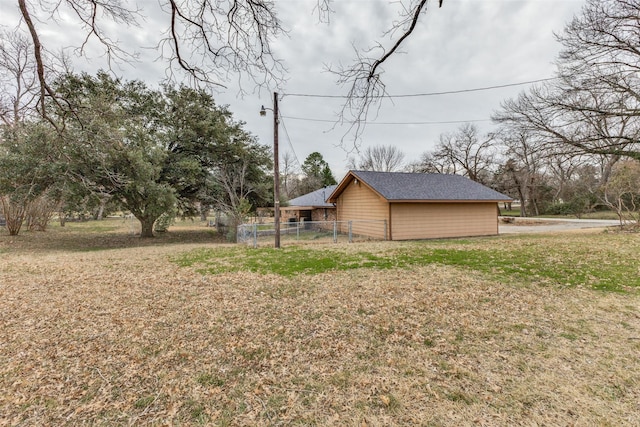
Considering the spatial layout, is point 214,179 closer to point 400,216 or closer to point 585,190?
point 400,216

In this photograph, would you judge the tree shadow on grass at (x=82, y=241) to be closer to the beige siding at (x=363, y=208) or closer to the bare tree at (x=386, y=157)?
the beige siding at (x=363, y=208)

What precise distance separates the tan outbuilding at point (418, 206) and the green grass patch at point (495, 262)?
4.05m

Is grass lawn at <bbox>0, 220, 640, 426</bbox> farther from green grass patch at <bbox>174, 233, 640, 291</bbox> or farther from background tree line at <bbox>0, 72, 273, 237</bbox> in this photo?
background tree line at <bbox>0, 72, 273, 237</bbox>

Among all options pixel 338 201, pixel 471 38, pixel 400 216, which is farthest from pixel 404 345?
pixel 338 201

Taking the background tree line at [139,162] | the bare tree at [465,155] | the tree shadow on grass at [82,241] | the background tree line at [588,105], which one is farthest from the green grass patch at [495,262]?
the bare tree at [465,155]

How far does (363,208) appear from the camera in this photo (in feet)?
48.9

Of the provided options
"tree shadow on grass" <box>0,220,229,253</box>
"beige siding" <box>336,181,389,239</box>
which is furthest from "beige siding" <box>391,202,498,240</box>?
"tree shadow on grass" <box>0,220,229,253</box>

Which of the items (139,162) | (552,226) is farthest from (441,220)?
(139,162)

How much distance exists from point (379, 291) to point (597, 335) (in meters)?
2.74

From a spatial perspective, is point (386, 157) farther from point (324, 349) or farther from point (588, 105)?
point (324, 349)

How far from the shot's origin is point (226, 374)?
262 cm

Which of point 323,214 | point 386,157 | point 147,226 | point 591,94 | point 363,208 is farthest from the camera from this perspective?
point 386,157

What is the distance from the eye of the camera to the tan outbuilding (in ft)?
42.9

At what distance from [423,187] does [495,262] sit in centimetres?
784
